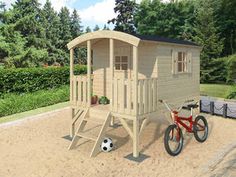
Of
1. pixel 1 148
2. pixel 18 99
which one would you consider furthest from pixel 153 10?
pixel 1 148

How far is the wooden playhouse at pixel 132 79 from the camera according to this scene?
7.96 metres

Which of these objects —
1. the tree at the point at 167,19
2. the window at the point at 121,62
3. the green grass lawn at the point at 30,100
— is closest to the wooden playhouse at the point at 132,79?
the window at the point at 121,62

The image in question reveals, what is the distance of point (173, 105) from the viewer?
10.2m

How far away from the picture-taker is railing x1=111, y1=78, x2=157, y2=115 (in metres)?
7.93

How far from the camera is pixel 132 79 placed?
25.9 feet

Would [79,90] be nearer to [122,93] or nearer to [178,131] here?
[122,93]

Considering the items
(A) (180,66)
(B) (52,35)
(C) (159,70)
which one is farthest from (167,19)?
(C) (159,70)

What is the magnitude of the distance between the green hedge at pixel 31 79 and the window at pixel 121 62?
7.46 meters

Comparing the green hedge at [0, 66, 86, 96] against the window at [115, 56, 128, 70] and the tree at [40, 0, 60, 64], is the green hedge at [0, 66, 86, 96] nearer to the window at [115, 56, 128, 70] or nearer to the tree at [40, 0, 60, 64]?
the window at [115, 56, 128, 70]

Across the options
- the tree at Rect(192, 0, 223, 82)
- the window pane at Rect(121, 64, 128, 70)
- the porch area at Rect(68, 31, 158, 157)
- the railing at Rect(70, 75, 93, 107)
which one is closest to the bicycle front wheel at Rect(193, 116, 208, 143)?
the porch area at Rect(68, 31, 158, 157)

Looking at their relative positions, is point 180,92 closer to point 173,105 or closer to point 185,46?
point 173,105

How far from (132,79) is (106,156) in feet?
8.41

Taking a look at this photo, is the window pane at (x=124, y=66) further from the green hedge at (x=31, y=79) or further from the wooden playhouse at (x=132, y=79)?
the green hedge at (x=31, y=79)

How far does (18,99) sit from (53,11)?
41547 mm
